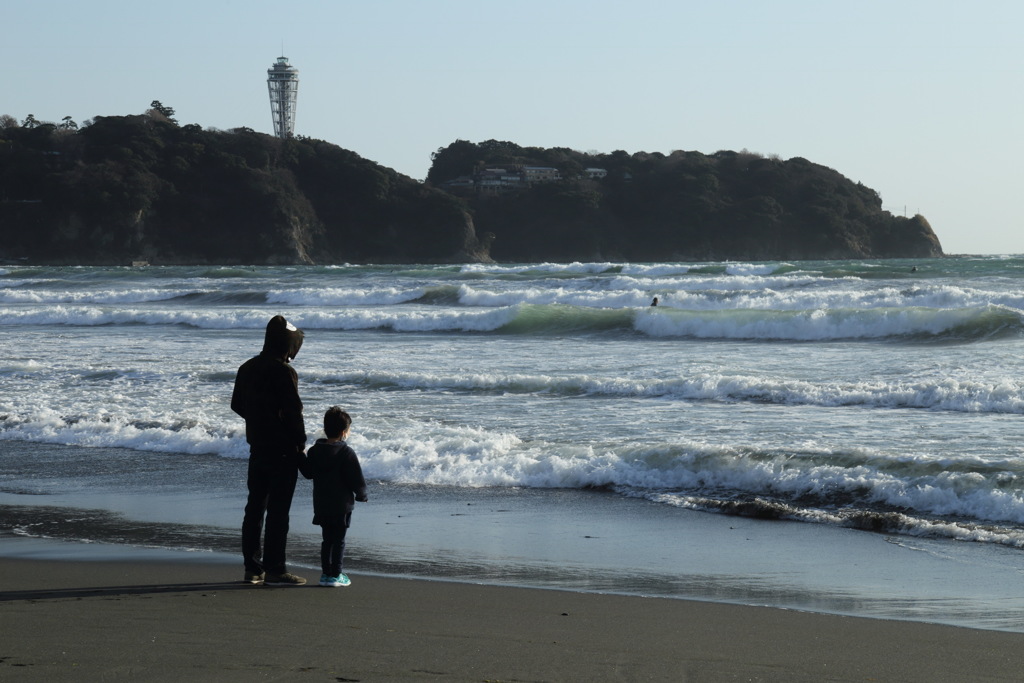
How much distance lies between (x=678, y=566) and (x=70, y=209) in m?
99.5

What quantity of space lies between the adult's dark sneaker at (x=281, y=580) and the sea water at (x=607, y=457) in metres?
0.61

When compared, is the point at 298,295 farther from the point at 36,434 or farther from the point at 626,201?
the point at 626,201

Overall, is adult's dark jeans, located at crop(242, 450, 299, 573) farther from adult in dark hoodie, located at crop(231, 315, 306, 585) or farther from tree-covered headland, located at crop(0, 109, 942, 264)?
tree-covered headland, located at crop(0, 109, 942, 264)

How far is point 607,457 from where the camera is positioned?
8383 millimetres

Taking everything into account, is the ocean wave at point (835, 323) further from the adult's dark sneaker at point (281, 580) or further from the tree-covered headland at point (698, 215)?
the tree-covered headland at point (698, 215)

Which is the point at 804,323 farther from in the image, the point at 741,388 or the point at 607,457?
the point at 607,457

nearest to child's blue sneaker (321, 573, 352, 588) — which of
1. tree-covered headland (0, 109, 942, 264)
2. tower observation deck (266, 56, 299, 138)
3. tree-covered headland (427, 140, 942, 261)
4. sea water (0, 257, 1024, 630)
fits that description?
sea water (0, 257, 1024, 630)

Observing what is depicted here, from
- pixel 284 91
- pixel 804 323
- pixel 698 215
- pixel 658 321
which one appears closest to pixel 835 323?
pixel 804 323

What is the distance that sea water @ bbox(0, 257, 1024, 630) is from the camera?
566cm

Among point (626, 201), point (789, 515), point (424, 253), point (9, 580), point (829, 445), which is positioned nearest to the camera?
point (9, 580)

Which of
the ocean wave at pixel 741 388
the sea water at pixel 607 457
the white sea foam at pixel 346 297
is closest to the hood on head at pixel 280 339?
the sea water at pixel 607 457

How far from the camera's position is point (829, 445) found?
8.73m

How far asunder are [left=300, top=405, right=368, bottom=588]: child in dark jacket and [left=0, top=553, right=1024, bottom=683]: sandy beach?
14 centimetres

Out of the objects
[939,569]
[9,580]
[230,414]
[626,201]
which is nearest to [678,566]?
[939,569]
